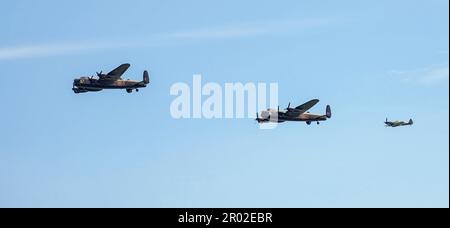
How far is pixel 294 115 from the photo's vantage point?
188 meters

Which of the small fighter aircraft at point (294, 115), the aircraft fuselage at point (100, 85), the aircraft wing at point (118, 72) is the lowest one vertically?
the small fighter aircraft at point (294, 115)

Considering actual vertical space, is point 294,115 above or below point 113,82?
below

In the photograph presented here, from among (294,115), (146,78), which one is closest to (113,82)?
(146,78)

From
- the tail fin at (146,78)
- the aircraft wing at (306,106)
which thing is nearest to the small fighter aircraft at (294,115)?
the aircraft wing at (306,106)

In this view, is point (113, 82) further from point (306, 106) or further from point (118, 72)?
point (306, 106)

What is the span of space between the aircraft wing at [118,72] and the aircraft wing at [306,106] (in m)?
36.2

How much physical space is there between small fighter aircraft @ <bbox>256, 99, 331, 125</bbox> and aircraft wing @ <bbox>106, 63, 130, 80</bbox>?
28228 millimetres

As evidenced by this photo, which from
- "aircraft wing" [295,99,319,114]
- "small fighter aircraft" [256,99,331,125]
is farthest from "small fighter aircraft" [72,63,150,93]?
"aircraft wing" [295,99,319,114]

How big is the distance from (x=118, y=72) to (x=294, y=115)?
37.0m

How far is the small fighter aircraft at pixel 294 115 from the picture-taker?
185 metres

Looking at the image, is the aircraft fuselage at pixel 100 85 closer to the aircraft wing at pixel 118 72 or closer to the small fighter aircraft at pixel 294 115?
the aircraft wing at pixel 118 72
